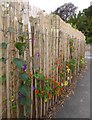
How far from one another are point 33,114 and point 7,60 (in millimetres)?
1378

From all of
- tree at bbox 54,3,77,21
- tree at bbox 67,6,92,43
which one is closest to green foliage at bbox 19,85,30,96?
tree at bbox 67,6,92,43

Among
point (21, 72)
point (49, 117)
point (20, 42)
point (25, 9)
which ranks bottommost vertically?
point (49, 117)

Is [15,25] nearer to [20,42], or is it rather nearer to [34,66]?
[20,42]

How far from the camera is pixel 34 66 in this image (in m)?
3.99

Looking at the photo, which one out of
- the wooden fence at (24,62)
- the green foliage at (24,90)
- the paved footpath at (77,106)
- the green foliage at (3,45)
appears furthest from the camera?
the paved footpath at (77,106)

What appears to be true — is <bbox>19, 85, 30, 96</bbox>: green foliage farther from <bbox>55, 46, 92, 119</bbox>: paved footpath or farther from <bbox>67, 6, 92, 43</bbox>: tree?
<bbox>67, 6, 92, 43</bbox>: tree

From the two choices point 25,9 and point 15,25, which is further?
point 25,9

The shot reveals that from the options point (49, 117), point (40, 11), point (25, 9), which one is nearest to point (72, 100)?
point (49, 117)

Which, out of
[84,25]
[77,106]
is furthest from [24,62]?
[84,25]

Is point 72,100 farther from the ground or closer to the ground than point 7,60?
closer to the ground

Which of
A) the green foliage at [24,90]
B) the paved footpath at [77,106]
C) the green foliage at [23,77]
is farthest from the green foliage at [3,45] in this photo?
the paved footpath at [77,106]

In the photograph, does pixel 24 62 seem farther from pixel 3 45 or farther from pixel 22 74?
pixel 3 45

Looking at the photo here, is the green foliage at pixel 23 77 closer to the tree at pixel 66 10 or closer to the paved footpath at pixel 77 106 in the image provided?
the paved footpath at pixel 77 106

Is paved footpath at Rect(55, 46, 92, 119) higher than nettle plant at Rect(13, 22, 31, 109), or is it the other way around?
nettle plant at Rect(13, 22, 31, 109)
